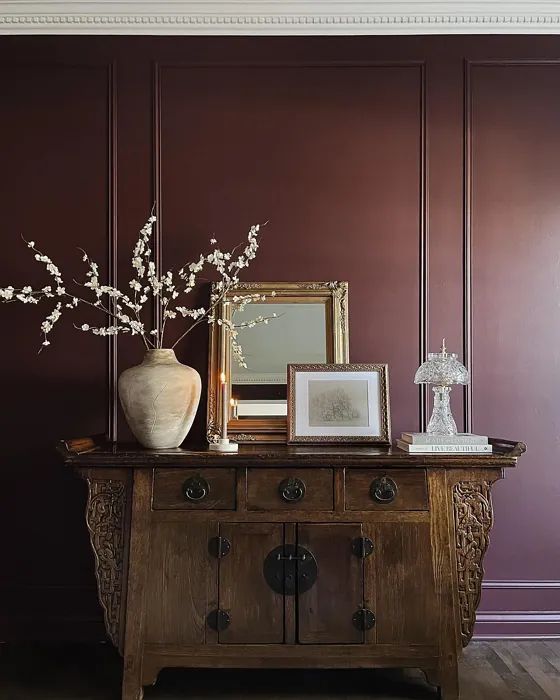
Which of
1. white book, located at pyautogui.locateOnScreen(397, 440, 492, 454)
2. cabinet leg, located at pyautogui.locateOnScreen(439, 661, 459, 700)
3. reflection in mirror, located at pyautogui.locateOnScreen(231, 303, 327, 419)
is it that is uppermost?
reflection in mirror, located at pyautogui.locateOnScreen(231, 303, 327, 419)

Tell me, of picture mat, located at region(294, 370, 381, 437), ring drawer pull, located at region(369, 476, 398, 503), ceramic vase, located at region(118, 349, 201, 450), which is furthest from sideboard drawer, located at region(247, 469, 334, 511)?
ceramic vase, located at region(118, 349, 201, 450)

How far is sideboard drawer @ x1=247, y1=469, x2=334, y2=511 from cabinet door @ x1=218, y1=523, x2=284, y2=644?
9 cm

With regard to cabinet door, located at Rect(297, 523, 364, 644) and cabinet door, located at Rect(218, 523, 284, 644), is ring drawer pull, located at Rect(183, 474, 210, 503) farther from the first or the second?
cabinet door, located at Rect(297, 523, 364, 644)

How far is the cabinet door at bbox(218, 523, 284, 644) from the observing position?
2.44 m

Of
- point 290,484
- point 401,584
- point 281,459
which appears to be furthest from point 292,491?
point 401,584

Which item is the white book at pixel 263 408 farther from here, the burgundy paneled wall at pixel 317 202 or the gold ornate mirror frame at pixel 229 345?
the burgundy paneled wall at pixel 317 202

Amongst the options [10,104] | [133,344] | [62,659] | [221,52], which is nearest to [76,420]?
[133,344]

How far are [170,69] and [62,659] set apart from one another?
258cm

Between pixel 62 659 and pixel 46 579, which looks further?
pixel 46 579

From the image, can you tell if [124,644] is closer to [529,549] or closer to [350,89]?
[529,549]

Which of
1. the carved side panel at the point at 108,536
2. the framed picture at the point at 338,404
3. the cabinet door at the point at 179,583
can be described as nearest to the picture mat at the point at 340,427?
the framed picture at the point at 338,404

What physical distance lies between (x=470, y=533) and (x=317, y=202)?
154cm

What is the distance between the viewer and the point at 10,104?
3.13 m

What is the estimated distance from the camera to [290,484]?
96.7 inches
